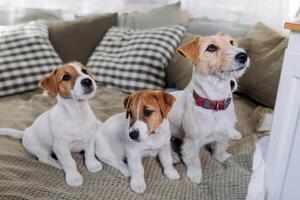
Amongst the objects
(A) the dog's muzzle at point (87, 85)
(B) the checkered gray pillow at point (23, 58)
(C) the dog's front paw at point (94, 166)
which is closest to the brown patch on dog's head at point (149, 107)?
(A) the dog's muzzle at point (87, 85)

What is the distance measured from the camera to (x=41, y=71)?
1.93m

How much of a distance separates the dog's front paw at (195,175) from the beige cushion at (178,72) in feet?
Result: 2.29

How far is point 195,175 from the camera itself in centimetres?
118

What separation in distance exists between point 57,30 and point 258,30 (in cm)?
125

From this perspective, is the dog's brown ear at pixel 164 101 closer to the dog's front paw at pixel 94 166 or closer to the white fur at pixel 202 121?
the white fur at pixel 202 121

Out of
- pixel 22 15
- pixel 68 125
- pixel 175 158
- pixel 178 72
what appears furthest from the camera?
pixel 22 15

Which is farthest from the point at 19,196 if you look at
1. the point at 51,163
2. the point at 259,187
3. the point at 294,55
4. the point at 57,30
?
the point at 57,30

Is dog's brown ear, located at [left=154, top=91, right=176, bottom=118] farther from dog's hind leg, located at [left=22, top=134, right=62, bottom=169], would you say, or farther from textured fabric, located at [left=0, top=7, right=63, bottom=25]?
textured fabric, located at [left=0, top=7, right=63, bottom=25]

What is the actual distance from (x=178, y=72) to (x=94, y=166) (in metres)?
0.86

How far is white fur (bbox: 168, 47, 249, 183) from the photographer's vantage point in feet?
3.73

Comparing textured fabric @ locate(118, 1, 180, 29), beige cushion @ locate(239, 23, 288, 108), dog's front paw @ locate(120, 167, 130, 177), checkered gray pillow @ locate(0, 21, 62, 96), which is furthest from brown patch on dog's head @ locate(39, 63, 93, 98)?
textured fabric @ locate(118, 1, 180, 29)

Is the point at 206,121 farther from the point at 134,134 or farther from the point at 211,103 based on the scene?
the point at 134,134

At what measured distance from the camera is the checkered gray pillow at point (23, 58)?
73.3 inches

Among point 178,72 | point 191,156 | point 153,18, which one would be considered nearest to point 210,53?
point 191,156
